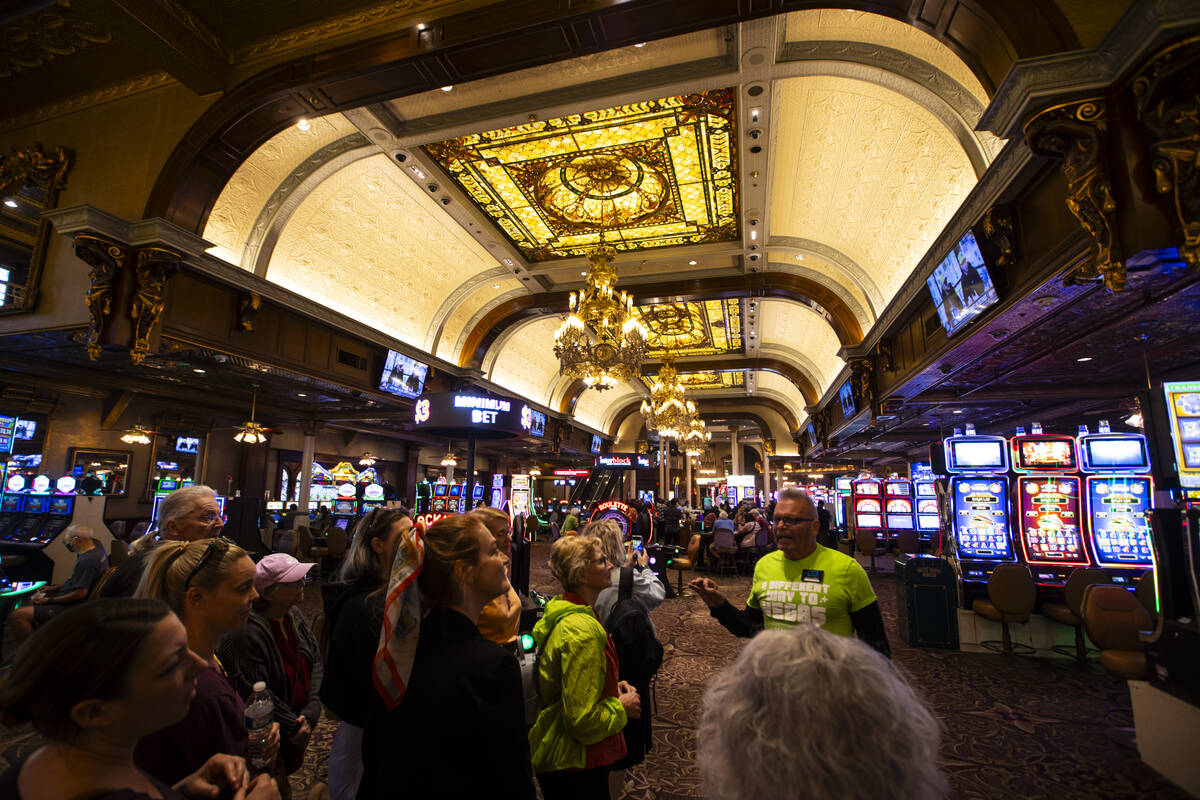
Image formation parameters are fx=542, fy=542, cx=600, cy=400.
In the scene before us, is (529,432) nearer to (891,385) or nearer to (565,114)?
(565,114)

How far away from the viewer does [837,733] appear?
676 millimetres

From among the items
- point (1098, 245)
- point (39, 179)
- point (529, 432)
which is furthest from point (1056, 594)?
point (39, 179)

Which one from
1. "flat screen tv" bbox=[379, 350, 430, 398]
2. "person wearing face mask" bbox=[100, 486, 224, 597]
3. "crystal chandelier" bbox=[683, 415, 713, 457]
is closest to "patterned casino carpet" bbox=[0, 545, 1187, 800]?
"person wearing face mask" bbox=[100, 486, 224, 597]

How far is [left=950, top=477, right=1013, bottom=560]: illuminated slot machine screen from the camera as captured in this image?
5496 millimetres

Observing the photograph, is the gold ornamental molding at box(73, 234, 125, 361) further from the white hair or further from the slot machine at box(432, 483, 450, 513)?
the slot machine at box(432, 483, 450, 513)

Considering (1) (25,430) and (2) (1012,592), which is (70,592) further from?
(2) (1012,592)

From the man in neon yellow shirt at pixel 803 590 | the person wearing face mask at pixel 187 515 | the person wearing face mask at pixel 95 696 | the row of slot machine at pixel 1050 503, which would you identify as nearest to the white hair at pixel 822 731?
the person wearing face mask at pixel 95 696

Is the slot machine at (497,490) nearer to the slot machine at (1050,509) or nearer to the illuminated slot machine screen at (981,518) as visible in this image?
the illuminated slot machine screen at (981,518)

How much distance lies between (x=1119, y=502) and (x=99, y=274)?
9.56 m

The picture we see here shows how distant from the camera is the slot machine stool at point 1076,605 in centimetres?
458

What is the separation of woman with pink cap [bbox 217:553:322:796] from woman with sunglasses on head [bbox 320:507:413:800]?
0.10m

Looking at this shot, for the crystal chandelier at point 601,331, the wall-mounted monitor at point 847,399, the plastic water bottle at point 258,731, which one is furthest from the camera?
the wall-mounted monitor at point 847,399

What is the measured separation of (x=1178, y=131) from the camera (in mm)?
2582

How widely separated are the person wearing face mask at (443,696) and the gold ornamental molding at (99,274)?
5566mm
